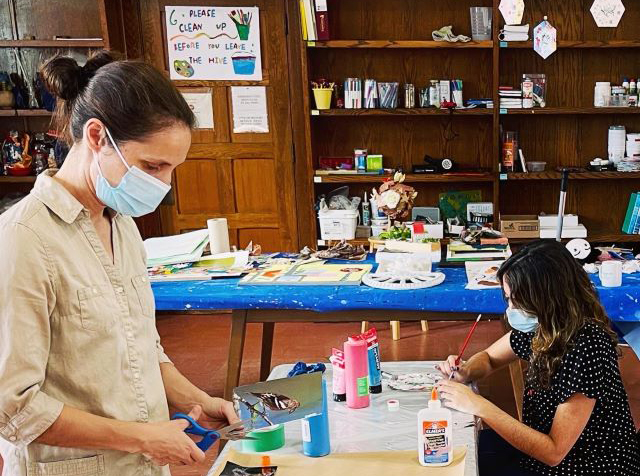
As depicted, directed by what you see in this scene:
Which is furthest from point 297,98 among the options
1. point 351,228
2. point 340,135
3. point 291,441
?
point 291,441

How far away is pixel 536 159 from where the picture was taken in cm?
449

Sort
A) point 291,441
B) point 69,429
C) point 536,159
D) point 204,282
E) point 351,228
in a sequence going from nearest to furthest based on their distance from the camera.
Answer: point 69,429
point 291,441
point 204,282
point 351,228
point 536,159

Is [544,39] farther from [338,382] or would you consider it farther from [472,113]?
[338,382]

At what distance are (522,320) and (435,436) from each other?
503 millimetres

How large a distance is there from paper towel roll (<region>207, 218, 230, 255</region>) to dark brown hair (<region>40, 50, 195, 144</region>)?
1931 mm

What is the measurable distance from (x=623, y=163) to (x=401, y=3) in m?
1.70

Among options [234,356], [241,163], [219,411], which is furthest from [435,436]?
[241,163]

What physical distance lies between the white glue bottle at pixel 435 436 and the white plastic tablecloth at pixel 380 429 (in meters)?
0.06

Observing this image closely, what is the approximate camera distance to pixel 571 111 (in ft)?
Answer: 13.6

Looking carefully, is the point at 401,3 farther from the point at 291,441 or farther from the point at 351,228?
the point at 291,441

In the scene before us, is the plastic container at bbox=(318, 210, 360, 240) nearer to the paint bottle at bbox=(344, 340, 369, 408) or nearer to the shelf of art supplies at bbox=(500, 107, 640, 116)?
the shelf of art supplies at bbox=(500, 107, 640, 116)

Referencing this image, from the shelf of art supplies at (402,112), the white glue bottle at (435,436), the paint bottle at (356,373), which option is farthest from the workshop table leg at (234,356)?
the shelf of art supplies at (402,112)

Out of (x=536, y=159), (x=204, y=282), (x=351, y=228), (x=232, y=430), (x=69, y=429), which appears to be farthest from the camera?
(x=536, y=159)

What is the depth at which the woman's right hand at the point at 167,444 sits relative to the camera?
1088 mm
